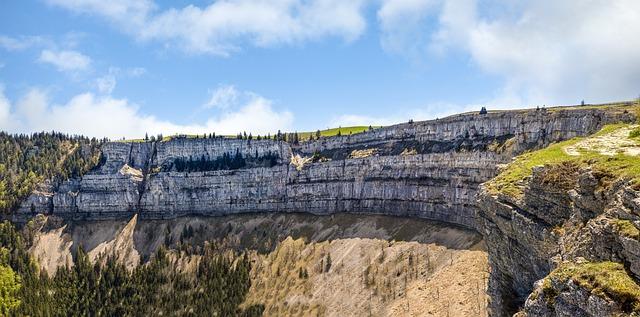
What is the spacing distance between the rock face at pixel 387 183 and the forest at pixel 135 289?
25055 mm

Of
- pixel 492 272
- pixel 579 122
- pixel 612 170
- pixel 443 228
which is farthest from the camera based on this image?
pixel 443 228

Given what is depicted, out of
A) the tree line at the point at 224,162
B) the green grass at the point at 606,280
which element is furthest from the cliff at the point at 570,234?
the tree line at the point at 224,162

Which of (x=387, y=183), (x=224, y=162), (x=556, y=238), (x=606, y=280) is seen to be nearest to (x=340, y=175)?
(x=387, y=183)

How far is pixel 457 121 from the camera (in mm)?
124312

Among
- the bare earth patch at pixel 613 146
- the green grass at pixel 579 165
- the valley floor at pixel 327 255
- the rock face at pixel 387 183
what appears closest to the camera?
the green grass at pixel 579 165

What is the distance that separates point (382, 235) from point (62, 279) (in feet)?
301

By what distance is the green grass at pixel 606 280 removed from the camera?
72.5 ft

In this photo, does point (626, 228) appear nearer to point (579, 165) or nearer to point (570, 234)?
point (570, 234)

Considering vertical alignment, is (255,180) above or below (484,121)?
below

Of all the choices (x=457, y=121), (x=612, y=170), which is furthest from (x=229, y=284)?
(x=612, y=170)

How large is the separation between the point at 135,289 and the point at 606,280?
135704 millimetres

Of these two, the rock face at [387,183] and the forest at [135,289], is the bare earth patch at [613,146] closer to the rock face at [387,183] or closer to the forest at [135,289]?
the rock face at [387,183]

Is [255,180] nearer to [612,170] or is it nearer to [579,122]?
[579,122]

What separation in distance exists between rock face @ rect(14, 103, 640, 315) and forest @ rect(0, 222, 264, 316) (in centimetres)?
2505
